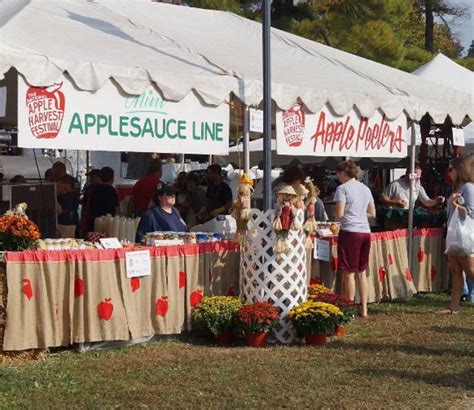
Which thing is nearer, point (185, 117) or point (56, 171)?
point (185, 117)

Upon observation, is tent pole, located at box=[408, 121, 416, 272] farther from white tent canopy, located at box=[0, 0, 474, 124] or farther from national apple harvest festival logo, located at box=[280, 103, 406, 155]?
national apple harvest festival logo, located at box=[280, 103, 406, 155]

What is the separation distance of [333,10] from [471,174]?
19588 mm

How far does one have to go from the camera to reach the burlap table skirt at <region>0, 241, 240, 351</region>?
7.77 meters

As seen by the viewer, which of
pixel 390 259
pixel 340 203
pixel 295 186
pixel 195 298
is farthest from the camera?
pixel 390 259

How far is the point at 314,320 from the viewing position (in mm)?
8609

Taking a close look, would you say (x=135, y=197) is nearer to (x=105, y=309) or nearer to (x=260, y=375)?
(x=105, y=309)

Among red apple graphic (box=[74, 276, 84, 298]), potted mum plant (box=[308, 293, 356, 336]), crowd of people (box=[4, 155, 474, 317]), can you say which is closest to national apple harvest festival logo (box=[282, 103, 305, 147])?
crowd of people (box=[4, 155, 474, 317])

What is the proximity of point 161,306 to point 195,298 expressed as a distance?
45 cm

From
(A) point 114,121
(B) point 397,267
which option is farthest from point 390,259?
(A) point 114,121

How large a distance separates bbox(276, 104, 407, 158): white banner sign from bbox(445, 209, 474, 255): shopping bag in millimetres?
1202

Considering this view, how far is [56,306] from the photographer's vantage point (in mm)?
7984

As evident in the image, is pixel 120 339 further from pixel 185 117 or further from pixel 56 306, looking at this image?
pixel 185 117

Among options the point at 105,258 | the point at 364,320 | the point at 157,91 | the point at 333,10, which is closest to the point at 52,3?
the point at 157,91

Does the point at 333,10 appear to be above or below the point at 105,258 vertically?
above
